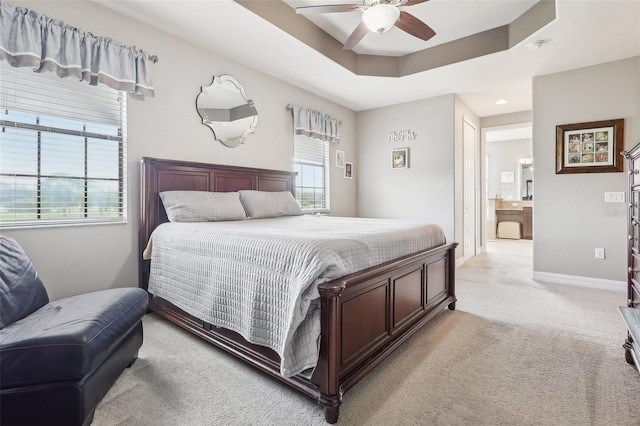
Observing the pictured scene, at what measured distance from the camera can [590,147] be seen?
3.63 m

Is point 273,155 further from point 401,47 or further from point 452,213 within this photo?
point 452,213

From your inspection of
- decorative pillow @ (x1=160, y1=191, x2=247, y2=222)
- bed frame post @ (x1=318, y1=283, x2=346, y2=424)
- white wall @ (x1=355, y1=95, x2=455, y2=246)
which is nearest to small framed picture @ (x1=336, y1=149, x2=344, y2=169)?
white wall @ (x1=355, y1=95, x2=455, y2=246)

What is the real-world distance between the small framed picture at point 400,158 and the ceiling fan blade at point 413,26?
2.47 metres

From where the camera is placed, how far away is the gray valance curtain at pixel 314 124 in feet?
14.2

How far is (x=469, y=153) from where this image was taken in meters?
5.36

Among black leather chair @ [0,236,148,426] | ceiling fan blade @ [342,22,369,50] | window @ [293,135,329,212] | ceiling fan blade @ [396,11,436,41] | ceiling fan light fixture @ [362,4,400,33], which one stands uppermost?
ceiling fan blade @ [342,22,369,50]

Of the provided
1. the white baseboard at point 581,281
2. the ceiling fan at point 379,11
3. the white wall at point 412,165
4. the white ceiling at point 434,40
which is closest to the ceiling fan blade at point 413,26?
the ceiling fan at point 379,11

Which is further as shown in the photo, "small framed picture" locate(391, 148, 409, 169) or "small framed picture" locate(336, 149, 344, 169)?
"small framed picture" locate(336, 149, 344, 169)

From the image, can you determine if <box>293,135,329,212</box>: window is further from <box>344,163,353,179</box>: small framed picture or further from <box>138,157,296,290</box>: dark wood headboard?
<box>138,157,296,290</box>: dark wood headboard

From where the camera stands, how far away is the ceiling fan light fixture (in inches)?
85.3

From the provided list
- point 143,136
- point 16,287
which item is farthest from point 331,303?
point 143,136

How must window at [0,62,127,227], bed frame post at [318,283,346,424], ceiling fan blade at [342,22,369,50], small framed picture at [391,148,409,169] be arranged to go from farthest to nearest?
small framed picture at [391,148,409,169]
ceiling fan blade at [342,22,369,50]
window at [0,62,127,227]
bed frame post at [318,283,346,424]

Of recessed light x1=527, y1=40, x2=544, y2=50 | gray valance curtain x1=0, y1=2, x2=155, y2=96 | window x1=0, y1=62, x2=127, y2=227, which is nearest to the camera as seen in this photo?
gray valance curtain x1=0, y1=2, x2=155, y2=96

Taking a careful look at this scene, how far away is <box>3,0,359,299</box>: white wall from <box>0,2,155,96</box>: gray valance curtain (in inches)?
6.2
